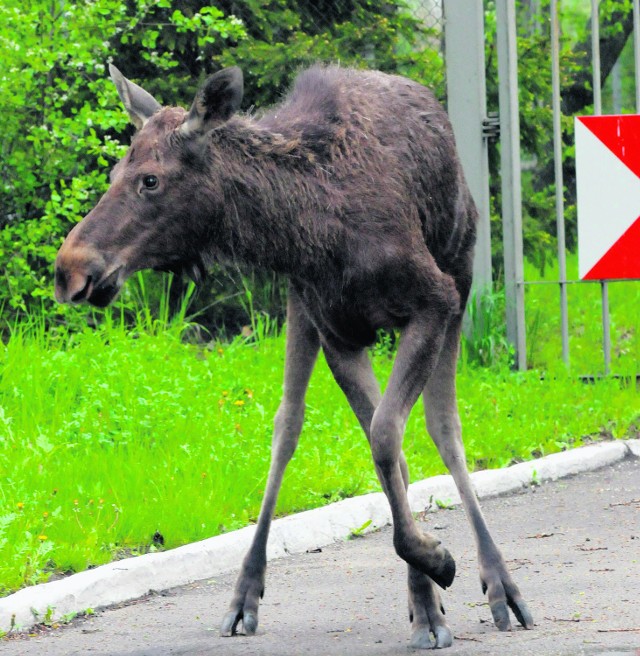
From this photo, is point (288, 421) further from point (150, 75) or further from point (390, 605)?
point (150, 75)

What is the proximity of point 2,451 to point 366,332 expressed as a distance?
2.57 metres

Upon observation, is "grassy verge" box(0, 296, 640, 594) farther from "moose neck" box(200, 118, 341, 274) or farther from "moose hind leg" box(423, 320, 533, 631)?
"moose neck" box(200, 118, 341, 274)

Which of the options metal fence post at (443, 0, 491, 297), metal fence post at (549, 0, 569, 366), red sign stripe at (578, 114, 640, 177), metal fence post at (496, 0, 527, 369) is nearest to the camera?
red sign stripe at (578, 114, 640, 177)

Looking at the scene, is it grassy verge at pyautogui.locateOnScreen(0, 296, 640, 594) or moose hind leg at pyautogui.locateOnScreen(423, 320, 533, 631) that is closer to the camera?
moose hind leg at pyautogui.locateOnScreen(423, 320, 533, 631)

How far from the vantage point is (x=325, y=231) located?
4516 millimetres

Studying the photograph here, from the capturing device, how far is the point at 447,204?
507 centimetres

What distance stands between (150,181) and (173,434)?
2859 millimetres

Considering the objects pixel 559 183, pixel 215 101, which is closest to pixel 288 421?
pixel 215 101

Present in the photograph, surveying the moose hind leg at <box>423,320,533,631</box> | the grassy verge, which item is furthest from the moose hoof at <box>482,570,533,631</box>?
the grassy verge

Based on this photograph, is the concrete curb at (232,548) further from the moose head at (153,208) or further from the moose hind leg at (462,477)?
the moose head at (153,208)

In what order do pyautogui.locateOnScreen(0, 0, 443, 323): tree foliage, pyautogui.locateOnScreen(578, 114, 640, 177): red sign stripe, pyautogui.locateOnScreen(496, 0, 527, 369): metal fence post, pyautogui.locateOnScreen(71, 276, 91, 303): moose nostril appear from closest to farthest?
pyautogui.locateOnScreen(71, 276, 91, 303): moose nostril
pyautogui.locateOnScreen(0, 0, 443, 323): tree foliage
pyautogui.locateOnScreen(578, 114, 640, 177): red sign stripe
pyautogui.locateOnScreen(496, 0, 527, 369): metal fence post

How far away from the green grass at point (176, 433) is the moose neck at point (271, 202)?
157 cm

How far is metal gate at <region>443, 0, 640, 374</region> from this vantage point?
951 cm

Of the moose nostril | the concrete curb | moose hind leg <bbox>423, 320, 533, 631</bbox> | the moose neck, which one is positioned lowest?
the concrete curb
